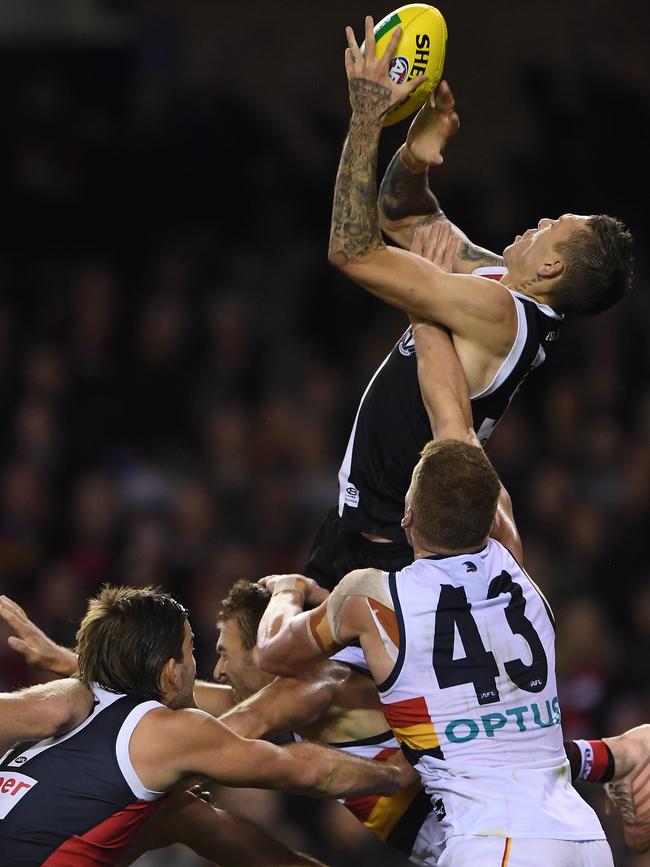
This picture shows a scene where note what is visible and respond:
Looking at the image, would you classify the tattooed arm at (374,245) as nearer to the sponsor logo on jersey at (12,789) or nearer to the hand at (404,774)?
the hand at (404,774)

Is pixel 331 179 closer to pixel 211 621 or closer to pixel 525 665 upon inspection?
pixel 211 621

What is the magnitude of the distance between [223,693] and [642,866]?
125 inches

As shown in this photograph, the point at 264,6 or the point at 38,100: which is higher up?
the point at 264,6

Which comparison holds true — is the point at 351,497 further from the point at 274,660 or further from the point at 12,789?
the point at 12,789

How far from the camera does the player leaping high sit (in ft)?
13.8

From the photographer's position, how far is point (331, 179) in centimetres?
1123

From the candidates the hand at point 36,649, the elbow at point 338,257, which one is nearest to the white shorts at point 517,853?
the hand at point 36,649

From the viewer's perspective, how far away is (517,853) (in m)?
3.75

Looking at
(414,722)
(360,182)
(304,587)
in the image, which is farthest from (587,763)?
(360,182)

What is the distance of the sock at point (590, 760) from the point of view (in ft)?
14.3

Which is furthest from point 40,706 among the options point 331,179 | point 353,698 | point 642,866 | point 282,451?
point 331,179

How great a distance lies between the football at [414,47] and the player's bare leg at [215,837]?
2.40 meters

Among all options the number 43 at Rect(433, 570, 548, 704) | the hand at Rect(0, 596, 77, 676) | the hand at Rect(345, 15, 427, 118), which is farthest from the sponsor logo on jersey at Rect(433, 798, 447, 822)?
the hand at Rect(345, 15, 427, 118)

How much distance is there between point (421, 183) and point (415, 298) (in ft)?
2.78
